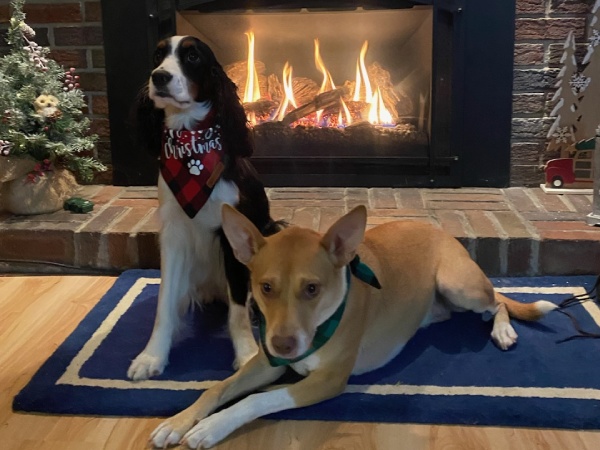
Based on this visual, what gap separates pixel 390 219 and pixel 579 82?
95 cm

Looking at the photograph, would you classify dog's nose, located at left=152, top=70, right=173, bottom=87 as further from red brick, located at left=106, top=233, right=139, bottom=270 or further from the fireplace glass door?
the fireplace glass door

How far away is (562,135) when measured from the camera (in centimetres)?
300

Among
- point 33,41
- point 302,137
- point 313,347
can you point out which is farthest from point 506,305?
point 33,41

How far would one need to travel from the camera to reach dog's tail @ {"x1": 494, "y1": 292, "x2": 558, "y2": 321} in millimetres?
2193

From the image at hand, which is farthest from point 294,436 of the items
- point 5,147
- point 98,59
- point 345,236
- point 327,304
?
point 98,59

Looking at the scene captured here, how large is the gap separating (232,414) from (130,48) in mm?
1833

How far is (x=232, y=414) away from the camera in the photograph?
1.74m

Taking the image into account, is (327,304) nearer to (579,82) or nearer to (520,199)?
(520,199)

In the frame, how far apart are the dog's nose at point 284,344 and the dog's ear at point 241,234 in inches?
9.3

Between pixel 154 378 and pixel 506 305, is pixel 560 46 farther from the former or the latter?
pixel 154 378

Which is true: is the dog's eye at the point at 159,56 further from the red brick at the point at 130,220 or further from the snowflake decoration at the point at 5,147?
the snowflake decoration at the point at 5,147

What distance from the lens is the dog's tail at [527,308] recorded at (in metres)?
2.19

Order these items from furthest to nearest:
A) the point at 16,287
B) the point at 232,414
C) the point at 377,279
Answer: the point at 16,287 < the point at 377,279 < the point at 232,414

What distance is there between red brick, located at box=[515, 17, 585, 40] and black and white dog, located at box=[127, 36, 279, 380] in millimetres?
1378
